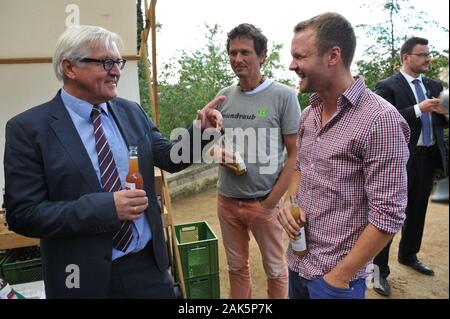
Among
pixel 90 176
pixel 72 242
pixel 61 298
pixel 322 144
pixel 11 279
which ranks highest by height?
pixel 322 144

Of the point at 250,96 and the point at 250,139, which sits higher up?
the point at 250,96

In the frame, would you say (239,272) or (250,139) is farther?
(239,272)

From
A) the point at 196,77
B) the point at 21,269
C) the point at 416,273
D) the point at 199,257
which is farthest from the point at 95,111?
the point at 196,77

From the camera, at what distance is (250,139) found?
264 centimetres

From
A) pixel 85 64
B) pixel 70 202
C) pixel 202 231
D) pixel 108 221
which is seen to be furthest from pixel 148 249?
pixel 202 231

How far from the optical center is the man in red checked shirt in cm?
139

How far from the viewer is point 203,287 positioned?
10.4 ft

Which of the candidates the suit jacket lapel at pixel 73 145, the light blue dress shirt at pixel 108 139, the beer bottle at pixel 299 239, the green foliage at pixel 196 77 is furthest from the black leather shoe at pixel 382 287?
the green foliage at pixel 196 77

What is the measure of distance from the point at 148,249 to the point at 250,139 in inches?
45.6

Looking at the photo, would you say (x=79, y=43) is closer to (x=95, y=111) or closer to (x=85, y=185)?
(x=95, y=111)

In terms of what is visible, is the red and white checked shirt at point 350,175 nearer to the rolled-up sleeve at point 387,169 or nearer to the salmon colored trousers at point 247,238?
the rolled-up sleeve at point 387,169

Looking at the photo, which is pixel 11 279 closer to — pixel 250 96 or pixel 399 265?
pixel 250 96

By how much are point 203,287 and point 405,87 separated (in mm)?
2613

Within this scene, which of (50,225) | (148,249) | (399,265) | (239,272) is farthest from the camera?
(399,265)
